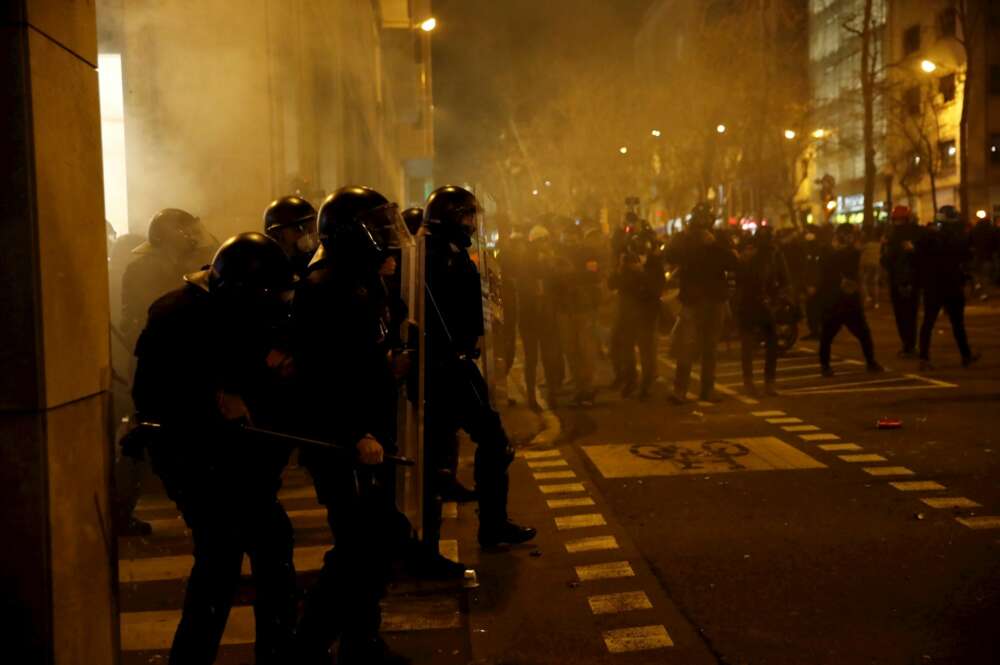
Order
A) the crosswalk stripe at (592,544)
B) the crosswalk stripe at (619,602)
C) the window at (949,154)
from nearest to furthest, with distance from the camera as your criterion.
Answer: the crosswalk stripe at (619,602), the crosswalk stripe at (592,544), the window at (949,154)

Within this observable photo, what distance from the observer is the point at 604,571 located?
203 inches

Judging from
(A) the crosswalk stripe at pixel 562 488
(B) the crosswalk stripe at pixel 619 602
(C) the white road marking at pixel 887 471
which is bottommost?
(B) the crosswalk stripe at pixel 619 602

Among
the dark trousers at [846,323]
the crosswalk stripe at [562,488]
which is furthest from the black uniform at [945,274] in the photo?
the crosswalk stripe at [562,488]

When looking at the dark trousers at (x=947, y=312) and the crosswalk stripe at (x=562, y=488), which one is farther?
the dark trousers at (x=947, y=312)

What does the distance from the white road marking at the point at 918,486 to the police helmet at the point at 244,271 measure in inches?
178

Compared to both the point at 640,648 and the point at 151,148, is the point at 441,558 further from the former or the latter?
the point at 151,148

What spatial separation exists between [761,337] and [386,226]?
7304 millimetres

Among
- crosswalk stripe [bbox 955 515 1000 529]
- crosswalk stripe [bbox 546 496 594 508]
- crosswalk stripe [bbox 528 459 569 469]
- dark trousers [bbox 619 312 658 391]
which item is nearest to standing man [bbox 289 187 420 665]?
crosswalk stripe [bbox 546 496 594 508]

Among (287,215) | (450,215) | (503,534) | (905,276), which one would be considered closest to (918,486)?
(503,534)

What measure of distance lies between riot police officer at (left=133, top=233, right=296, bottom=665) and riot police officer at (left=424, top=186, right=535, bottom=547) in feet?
5.25

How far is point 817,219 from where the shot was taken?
6134cm

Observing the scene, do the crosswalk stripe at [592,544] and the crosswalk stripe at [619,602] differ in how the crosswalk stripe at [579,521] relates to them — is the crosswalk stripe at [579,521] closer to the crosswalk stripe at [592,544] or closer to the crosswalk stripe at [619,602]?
the crosswalk stripe at [592,544]

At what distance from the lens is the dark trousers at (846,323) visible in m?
11.6

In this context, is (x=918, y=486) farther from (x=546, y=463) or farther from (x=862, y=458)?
(x=546, y=463)
